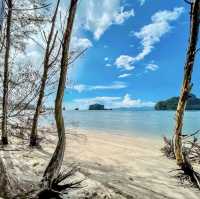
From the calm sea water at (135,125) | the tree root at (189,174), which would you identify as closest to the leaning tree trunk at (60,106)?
the tree root at (189,174)

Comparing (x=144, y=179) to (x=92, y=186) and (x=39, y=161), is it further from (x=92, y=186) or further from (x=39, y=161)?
(x=39, y=161)

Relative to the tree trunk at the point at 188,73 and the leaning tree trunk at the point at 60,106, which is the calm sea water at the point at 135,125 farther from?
the leaning tree trunk at the point at 60,106

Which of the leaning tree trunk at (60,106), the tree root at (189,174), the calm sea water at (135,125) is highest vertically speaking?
the leaning tree trunk at (60,106)

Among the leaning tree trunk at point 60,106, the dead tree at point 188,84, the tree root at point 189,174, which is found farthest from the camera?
the dead tree at point 188,84

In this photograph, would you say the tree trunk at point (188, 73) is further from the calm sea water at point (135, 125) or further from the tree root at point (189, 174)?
the calm sea water at point (135, 125)

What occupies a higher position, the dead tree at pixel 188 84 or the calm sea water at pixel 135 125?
the dead tree at pixel 188 84

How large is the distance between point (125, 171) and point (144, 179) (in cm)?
99

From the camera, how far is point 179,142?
7.34 meters

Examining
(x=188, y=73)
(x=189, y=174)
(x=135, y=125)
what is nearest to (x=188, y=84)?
(x=188, y=73)

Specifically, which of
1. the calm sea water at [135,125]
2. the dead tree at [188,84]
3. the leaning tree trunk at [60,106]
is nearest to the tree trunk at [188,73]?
the dead tree at [188,84]

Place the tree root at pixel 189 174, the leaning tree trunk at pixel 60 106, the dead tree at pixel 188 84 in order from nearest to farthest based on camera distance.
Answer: the leaning tree trunk at pixel 60 106
the tree root at pixel 189 174
the dead tree at pixel 188 84

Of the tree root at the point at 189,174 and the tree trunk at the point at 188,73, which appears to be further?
the tree trunk at the point at 188,73

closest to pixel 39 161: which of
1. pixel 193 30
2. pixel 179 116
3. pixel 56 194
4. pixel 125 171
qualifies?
pixel 125 171

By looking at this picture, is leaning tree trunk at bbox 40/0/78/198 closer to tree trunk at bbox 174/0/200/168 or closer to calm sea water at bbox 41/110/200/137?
tree trunk at bbox 174/0/200/168
